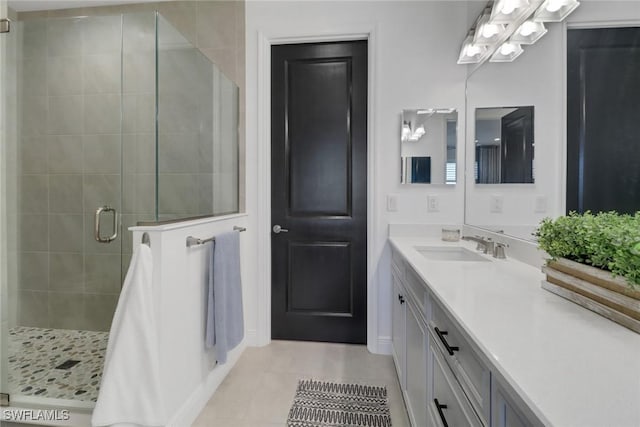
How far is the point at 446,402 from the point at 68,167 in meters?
2.54

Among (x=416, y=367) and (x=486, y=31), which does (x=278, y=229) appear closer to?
(x=416, y=367)

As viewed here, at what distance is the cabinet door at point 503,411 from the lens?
0.54 metres

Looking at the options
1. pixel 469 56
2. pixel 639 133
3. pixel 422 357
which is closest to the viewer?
pixel 639 133

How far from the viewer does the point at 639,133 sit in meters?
0.88

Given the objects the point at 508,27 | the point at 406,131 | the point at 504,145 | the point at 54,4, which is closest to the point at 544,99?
the point at 504,145

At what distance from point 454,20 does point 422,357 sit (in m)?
2.26

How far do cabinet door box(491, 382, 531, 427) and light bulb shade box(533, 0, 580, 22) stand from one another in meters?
1.37

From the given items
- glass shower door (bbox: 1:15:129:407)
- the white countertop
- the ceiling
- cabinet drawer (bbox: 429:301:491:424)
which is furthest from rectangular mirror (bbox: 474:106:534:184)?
the ceiling

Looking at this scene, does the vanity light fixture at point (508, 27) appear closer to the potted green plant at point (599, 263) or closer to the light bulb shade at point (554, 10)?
the light bulb shade at point (554, 10)

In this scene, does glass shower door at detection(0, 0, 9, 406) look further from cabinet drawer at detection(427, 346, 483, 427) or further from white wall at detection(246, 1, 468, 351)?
cabinet drawer at detection(427, 346, 483, 427)

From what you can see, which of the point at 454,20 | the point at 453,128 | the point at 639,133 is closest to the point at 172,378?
the point at 639,133

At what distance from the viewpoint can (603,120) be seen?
3.29 feet

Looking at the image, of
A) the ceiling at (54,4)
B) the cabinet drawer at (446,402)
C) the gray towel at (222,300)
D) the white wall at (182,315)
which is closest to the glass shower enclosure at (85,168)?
the white wall at (182,315)

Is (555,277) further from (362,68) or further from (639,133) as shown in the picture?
(362,68)
